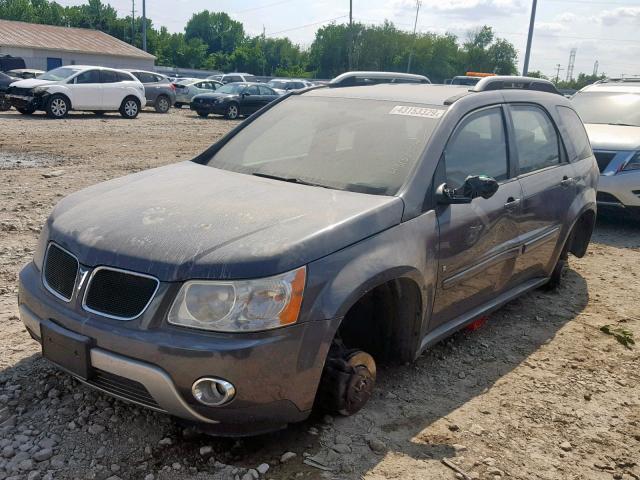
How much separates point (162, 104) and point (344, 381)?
72.4 ft

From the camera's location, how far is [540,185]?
4406 millimetres

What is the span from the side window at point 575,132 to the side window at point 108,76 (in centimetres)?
1658

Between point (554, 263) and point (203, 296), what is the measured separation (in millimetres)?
3386

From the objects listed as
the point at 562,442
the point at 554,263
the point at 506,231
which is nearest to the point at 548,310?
the point at 554,263

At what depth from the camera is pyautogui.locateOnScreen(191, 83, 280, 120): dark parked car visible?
883 inches

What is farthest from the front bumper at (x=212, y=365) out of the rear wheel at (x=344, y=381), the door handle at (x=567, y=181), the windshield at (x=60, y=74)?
the windshield at (x=60, y=74)

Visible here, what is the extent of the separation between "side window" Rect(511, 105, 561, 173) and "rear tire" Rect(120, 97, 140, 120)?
55.5ft

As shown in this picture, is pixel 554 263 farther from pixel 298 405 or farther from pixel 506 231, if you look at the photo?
pixel 298 405

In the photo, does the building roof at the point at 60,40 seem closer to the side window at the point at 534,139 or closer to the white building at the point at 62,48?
the white building at the point at 62,48

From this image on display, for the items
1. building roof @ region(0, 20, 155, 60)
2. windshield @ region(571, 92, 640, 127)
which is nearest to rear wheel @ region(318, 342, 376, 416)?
windshield @ region(571, 92, 640, 127)

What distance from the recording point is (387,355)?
346 cm

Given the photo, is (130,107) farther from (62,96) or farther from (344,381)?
(344,381)

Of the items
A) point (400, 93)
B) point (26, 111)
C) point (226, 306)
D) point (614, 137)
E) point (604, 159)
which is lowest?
point (26, 111)

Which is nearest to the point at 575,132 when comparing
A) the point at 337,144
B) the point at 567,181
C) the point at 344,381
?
the point at 567,181
